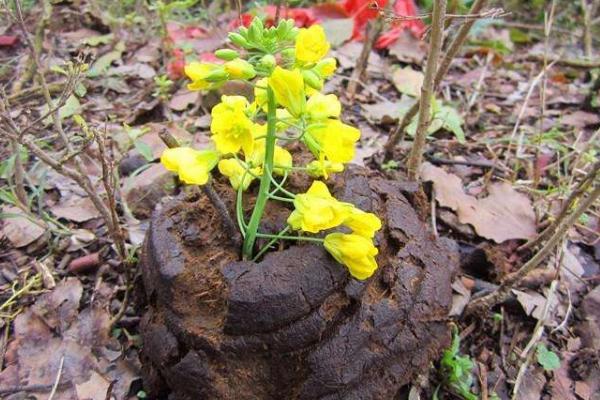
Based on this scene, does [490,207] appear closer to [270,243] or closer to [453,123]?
[453,123]

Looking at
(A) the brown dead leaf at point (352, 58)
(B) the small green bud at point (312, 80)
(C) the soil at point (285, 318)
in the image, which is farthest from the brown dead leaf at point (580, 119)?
(B) the small green bud at point (312, 80)

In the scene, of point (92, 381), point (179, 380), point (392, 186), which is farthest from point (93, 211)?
point (392, 186)

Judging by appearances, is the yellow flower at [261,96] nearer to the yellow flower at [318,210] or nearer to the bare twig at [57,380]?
the yellow flower at [318,210]

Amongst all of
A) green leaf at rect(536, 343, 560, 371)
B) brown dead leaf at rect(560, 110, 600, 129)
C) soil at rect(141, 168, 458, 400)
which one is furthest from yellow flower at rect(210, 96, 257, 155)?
brown dead leaf at rect(560, 110, 600, 129)

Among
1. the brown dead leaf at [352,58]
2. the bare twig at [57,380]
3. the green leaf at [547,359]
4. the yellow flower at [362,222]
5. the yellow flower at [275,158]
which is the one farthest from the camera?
the brown dead leaf at [352,58]

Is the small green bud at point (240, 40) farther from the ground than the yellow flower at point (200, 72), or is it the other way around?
the small green bud at point (240, 40)
